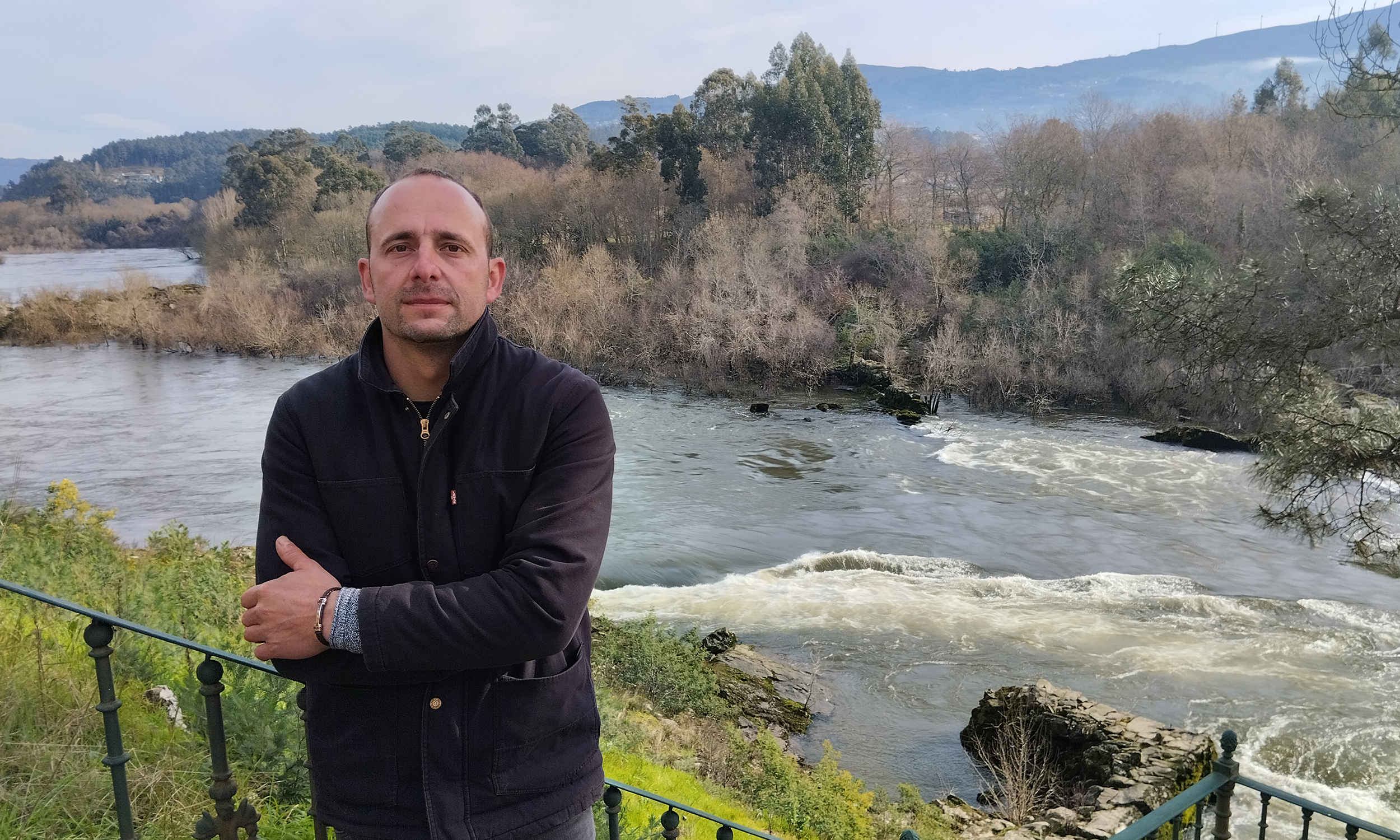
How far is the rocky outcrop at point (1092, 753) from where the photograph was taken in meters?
9.16

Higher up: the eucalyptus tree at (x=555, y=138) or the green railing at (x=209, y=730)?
the eucalyptus tree at (x=555, y=138)

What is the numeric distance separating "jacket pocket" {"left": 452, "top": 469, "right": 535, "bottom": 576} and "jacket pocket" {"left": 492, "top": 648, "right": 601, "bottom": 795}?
0.95 feet

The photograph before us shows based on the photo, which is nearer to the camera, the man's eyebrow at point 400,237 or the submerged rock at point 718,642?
the man's eyebrow at point 400,237

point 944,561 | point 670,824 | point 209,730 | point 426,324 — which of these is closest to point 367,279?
point 426,324

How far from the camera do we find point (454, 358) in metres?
2.13

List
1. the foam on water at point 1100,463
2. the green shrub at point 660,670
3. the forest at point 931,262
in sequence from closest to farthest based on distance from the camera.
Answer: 1. the green shrub at point 660,670
2. the forest at point 931,262
3. the foam on water at point 1100,463

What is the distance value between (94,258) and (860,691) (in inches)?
3394

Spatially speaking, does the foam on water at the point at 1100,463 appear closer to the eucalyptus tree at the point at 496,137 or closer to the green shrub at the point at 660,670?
the green shrub at the point at 660,670

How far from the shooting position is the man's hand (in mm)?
1941

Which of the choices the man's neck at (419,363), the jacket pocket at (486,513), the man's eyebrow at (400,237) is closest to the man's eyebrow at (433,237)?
the man's eyebrow at (400,237)

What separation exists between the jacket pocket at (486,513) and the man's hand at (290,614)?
0.96 feet

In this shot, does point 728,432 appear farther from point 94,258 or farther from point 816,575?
point 94,258

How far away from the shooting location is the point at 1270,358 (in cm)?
1223

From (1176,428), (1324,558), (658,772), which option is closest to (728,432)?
(1176,428)
